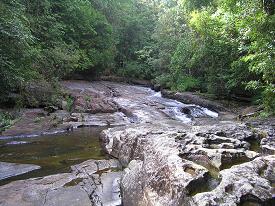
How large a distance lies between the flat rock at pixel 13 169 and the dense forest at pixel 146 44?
4.01 metres

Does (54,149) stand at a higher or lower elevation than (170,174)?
lower

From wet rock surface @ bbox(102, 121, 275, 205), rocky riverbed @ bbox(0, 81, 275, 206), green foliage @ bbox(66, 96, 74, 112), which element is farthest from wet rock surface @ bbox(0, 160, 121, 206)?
green foliage @ bbox(66, 96, 74, 112)

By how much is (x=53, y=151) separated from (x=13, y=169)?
1946mm

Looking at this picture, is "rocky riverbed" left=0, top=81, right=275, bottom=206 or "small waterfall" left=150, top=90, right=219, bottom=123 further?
"small waterfall" left=150, top=90, right=219, bottom=123

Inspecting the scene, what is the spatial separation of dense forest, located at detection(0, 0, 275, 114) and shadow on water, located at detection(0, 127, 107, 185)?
2348 mm

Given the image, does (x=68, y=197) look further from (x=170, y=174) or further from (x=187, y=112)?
(x=187, y=112)

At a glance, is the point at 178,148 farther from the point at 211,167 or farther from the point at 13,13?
the point at 13,13

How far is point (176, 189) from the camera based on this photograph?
3.81 metres

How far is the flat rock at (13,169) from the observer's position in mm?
6552

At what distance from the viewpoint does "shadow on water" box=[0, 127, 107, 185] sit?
714cm

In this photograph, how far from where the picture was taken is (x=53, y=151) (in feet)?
28.7

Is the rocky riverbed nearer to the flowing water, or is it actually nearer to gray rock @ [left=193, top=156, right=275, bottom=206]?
gray rock @ [left=193, top=156, right=275, bottom=206]

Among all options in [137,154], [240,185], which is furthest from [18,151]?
[240,185]

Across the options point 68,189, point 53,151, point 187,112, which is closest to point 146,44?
point 187,112
